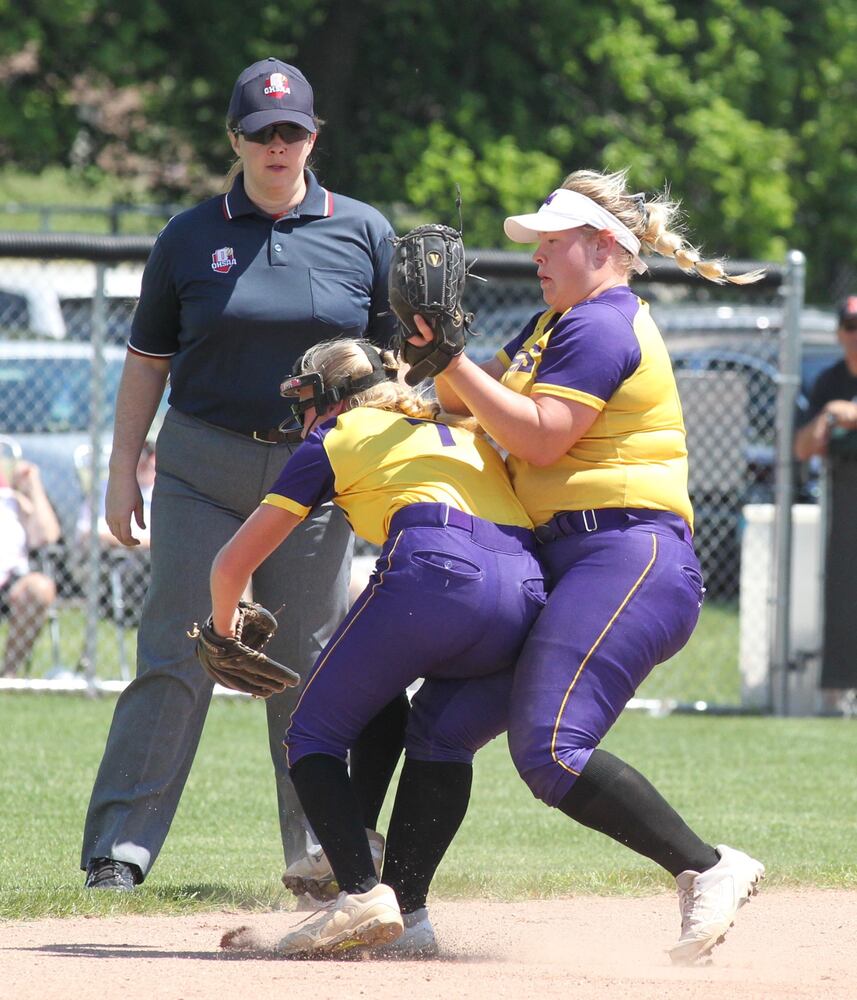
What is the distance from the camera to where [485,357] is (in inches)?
417

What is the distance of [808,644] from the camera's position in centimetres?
911

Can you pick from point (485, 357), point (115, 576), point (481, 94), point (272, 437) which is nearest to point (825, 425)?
point (485, 357)

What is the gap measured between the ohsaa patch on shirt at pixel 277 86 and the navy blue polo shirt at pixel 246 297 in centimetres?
34

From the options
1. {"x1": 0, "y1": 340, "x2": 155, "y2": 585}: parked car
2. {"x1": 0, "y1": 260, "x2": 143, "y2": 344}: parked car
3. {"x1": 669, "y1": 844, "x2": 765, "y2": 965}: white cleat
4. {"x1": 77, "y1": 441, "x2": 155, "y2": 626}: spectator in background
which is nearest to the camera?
{"x1": 669, "y1": 844, "x2": 765, "y2": 965}: white cleat

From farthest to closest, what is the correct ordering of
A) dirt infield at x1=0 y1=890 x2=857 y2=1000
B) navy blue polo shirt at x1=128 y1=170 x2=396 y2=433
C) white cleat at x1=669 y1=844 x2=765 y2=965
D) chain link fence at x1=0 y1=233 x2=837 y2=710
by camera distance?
chain link fence at x1=0 y1=233 x2=837 y2=710
navy blue polo shirt at x1=128 y1=170 x2=396 y2=433
white cleat at x1=669 y1=844 x2=765 y2=965
dirt infield at x1=0 y1=890 x2=857 y2=1000

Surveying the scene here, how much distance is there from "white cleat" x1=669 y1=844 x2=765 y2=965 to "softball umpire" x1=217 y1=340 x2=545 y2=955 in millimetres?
592

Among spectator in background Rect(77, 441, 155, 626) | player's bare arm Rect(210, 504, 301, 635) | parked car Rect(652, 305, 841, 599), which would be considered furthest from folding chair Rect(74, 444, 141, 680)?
player's bare arm Rect(210, 504, 301, 635)

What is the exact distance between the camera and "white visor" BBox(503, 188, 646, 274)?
4.00 meters

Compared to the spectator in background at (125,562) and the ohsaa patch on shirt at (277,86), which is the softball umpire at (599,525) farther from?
the spectator in background at (125,562)

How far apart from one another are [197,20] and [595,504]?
41.9ft

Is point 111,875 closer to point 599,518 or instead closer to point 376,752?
point 376,752

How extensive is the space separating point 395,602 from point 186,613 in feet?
3.99

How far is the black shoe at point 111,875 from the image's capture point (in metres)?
4.75

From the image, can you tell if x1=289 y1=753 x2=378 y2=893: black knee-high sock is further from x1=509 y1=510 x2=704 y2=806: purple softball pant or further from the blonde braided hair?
the blonde braided hair
